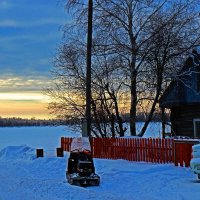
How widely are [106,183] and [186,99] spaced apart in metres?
12.3

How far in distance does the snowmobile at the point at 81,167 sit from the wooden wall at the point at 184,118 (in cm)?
1221

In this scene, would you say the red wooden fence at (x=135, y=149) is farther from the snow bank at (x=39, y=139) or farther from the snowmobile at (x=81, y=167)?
the snow bank at (x=39, y=139)

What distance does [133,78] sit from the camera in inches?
974

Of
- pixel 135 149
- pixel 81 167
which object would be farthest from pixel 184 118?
pixel 81 167

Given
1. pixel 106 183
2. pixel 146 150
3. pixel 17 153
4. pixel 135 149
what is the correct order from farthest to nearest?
pixel 17 153 → pixel 135 149 → pixel 146 150 → pixel 106 183

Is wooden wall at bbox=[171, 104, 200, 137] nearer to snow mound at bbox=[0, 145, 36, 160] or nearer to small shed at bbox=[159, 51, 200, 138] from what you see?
small shed at bbox=[159, 51, 200, 138]

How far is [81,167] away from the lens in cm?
1345

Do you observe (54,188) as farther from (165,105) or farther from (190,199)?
(165,105)

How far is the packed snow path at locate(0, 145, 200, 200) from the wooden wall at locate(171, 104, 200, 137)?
321 inches

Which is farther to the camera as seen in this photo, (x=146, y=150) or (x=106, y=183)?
(x=146, y=150)

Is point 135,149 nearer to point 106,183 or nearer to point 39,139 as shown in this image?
point 106,183

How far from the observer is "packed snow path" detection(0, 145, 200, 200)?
444 inches

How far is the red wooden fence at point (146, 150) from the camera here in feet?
56.6

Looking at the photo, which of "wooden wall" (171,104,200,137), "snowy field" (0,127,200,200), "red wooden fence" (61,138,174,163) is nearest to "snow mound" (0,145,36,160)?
"red wooden fence" (61,138,174,163)
